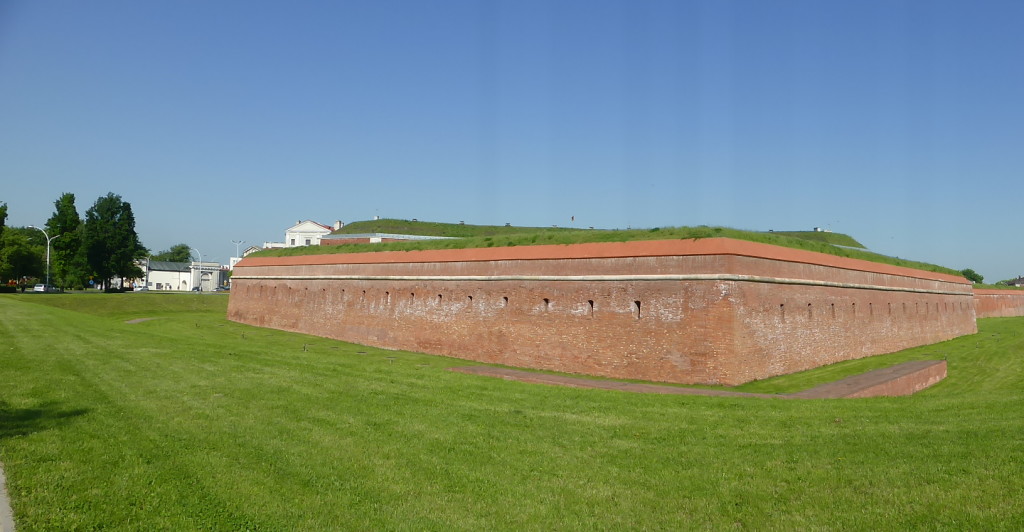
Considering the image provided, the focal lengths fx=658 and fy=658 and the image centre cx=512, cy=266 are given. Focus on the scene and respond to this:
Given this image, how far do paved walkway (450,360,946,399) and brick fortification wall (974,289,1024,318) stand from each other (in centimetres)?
3056

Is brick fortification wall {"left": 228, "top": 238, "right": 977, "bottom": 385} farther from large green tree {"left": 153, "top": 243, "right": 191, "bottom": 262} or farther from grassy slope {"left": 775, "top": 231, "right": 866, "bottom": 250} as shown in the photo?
large green tree {"left": 153, "top": 243, "right": 191, "bottom": 262}

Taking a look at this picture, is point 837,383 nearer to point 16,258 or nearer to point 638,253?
point 638,253

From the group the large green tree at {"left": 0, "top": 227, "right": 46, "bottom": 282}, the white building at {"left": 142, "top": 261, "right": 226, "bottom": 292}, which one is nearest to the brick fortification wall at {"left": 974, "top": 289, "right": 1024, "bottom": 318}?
the large green tree at {"left": 0, "top": 227, "right": 46, "bottom": 282}

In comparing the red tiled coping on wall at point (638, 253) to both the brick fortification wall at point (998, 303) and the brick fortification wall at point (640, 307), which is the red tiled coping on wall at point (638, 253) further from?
the brick fortification wall at point (998, 303)

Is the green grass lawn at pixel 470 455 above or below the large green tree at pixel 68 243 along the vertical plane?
below

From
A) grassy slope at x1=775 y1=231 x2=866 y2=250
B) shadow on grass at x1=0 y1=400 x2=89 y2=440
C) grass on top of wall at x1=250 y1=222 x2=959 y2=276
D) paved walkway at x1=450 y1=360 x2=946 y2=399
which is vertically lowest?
paved walkway at x1=450 y1=360 x2=946 y2=399

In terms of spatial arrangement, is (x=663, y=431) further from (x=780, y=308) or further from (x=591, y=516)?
(x=780, y=308)

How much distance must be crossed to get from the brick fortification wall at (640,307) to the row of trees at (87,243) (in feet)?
149

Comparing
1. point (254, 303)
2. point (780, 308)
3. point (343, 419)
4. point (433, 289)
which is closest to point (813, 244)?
point (780, 308)

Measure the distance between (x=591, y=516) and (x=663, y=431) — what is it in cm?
391

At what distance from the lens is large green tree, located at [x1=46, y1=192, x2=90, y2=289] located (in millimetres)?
63594

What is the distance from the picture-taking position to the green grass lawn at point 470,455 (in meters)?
6.52

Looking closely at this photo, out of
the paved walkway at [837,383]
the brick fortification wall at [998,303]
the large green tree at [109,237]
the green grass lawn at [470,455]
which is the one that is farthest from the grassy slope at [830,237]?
the large green tree at [109,237]

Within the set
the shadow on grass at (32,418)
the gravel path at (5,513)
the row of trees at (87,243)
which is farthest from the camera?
the row of trees at (87,243)
